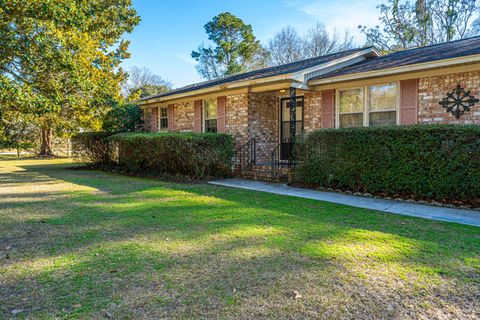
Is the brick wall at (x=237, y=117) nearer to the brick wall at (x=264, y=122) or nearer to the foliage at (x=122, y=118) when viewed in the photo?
the brick wall at (x=264, y=122)

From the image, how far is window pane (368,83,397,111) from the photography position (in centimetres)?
875

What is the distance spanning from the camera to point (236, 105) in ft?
37.6

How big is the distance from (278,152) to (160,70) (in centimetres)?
3794

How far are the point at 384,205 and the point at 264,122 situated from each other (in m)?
5.97

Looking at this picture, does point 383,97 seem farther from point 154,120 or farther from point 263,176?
point 154,120

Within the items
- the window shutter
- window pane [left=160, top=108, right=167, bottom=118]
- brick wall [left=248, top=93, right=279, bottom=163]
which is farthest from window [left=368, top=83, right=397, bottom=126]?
window pane [left=160, top=108, right=167, bottom=118]

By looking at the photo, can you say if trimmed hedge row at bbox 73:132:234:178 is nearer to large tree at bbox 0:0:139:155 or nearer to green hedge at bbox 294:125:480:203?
large tree at bbox 0:0:139:155

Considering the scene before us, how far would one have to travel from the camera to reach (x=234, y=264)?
332cm

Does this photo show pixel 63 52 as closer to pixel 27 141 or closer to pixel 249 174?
pixel 249 174

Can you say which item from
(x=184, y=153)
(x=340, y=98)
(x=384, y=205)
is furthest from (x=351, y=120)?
(x=184, y=153)

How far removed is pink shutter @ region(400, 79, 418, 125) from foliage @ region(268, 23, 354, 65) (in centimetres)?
2287

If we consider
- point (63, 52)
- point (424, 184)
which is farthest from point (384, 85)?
point (63, 52)

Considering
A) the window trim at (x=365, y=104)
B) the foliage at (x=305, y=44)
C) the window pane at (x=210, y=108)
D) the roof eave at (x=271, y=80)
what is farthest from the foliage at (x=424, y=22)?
the window pane at (x=210, y=108)

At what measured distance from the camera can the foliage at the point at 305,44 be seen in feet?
98.6
